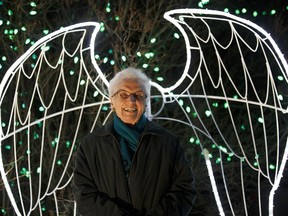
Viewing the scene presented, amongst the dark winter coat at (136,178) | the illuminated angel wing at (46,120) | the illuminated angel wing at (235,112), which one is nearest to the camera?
the dark winter coat at (136,178)

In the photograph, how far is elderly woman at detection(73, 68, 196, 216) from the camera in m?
3.08

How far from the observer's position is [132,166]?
3.09 m

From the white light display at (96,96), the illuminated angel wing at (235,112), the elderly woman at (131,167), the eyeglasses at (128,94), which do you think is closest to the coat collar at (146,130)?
the elderly woman at (131,167)

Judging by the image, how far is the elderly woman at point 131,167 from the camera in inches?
121

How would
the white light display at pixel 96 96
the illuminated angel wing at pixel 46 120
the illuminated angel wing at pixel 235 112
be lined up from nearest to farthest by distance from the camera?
1. the white light display at pixel 96 96
2. the illuminated angel wing at pixel 46 120
3. the illuminated angel wing at pixel 235 112

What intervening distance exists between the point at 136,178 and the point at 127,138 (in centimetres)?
22

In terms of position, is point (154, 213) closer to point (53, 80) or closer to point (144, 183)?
point (144, 183)

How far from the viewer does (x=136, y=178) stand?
10.1ft

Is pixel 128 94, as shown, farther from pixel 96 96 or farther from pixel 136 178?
pixel 96 96

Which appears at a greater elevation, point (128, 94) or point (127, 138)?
point (128, 94)

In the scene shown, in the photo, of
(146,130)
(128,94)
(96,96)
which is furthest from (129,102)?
(96,96)

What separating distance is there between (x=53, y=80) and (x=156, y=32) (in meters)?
1.21

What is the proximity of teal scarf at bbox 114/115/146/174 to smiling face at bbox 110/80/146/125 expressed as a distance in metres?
0.03

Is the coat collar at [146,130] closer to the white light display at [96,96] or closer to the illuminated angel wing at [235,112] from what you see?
the white light display at [96,96]
